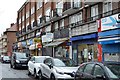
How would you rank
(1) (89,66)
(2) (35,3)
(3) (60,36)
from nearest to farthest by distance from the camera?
(1) (89,66)
(3) (60,36)
(2) (35,3)

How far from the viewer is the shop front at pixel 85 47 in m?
23.8

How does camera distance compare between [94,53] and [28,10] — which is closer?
[94,53]

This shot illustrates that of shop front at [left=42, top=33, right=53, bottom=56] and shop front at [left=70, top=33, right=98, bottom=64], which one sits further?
shop front at [left=42, top=33, right=53, bottom=56]

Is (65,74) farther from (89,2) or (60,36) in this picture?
(60,36)

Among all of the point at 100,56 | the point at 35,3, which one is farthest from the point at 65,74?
the point at 35,3

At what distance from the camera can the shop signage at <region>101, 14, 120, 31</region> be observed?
748 inches

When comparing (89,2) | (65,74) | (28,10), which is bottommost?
(65,74)

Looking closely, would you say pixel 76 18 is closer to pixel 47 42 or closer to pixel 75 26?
pixel 75 26

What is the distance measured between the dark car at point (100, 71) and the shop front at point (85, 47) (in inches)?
522

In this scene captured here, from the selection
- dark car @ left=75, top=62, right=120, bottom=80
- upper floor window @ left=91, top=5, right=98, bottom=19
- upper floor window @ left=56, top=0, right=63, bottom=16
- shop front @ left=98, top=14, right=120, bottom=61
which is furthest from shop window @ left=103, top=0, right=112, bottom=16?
dark car @ left=75, top=62, right=120, bottom=80

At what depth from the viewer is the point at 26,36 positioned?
186 feet

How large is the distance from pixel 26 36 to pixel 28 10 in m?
5.84

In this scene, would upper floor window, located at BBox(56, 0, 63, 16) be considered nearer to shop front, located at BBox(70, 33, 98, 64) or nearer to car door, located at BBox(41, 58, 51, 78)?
shop front, located at BBox(70, 33, 98, 64)

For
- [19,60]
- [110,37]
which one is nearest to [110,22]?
[110,37]
